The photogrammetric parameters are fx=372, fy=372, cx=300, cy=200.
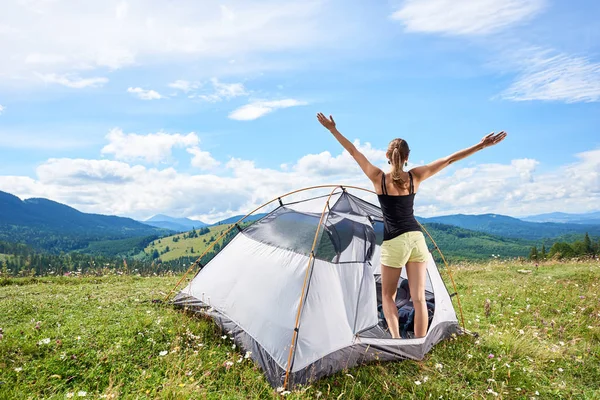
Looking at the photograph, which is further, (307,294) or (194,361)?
(307,294)

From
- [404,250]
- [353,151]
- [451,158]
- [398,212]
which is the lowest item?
[404,250]

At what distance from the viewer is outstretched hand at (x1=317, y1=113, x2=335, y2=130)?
18.9 ft

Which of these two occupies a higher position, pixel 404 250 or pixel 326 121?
pixel 326 121

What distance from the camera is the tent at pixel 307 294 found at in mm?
5848

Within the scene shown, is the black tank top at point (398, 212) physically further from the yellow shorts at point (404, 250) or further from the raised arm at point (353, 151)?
the raised arm at point (353, 151)

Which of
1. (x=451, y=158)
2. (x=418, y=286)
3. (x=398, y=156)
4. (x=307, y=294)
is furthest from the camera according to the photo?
(x=418, y=286)

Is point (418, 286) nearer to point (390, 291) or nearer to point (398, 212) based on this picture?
point (390, 291)

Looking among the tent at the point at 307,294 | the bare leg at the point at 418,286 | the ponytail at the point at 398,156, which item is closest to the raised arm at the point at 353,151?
the ponytail at the point at 398,156

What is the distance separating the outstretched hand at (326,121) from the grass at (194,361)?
12.2 ft

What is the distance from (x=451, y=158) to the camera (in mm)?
5941

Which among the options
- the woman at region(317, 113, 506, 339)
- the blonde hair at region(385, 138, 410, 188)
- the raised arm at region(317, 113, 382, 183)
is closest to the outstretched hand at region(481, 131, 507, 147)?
the woman at region(317, 113, 506, 339)

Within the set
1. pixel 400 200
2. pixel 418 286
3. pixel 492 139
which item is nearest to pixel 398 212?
pixel 400 200

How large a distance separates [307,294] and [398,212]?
2.00m

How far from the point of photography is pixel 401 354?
20.7 ft
